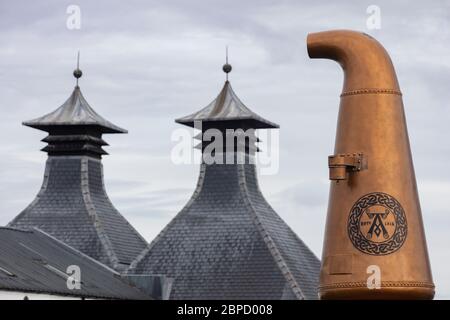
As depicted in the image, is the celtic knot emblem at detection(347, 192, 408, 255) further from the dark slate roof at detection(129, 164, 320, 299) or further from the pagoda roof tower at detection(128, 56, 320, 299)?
the pagoda roof tower at detection(128, 56, 320, 299)

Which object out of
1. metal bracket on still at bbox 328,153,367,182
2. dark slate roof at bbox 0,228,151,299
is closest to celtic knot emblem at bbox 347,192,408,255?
metal bracket on still at bbox 328,153,367,182

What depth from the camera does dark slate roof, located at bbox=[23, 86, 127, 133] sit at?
213ft

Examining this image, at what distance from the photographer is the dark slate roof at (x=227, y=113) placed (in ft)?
201

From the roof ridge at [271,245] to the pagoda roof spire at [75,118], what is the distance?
659 centimetres

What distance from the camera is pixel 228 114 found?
202 feet

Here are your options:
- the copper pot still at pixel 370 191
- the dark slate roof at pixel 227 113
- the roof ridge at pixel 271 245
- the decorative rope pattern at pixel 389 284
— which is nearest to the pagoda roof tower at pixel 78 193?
the dark slate roof at pixel 227 113

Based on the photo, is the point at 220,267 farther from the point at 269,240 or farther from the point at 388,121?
the point at 388,121

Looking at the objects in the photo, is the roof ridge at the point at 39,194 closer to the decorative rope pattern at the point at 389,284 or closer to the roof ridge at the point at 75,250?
the roof ridge at the point at 75,250

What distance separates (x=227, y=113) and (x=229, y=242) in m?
5.83

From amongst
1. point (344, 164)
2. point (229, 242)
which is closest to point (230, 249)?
point (229, 242)

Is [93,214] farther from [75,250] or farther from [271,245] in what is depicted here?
[271,245]

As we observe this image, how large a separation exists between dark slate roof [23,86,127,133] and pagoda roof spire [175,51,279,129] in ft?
17.1
